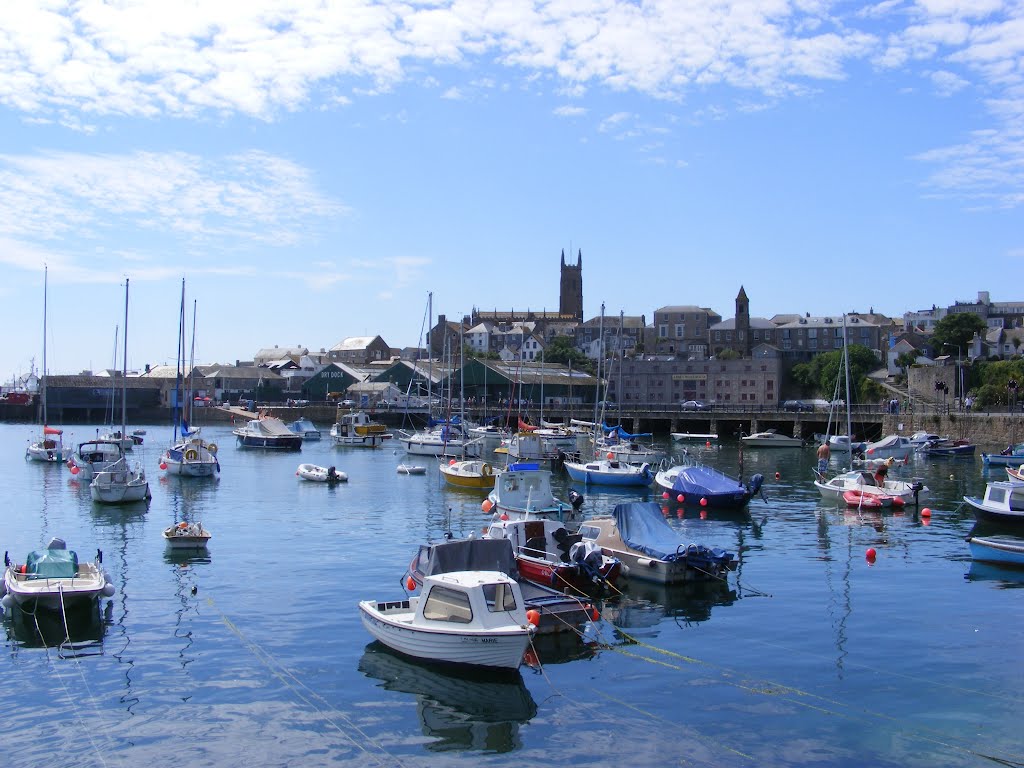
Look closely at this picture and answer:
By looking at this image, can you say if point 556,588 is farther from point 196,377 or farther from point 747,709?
point 196,377

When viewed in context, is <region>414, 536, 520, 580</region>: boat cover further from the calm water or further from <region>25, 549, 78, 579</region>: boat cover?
<region>25, 549, 78, 579</region>: boat cover

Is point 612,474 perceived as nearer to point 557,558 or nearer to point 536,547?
point 536,547

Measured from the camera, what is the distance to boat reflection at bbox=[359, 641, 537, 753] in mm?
19750

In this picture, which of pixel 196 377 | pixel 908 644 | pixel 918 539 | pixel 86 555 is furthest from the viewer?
pixel 196 377

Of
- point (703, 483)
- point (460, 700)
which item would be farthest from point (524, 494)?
point (460, 700)

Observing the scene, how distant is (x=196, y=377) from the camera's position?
199m

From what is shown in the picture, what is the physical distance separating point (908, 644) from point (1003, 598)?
7.77 meters

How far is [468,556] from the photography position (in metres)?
27.0

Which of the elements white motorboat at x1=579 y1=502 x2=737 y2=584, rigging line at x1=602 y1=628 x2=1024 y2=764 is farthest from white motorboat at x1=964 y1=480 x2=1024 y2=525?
rigging line at x1=602 y1=628 x2=1024 y2=764

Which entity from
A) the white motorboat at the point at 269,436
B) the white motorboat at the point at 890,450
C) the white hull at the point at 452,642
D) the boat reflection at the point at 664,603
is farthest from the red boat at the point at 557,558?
the white motorboat at the point at 269,436

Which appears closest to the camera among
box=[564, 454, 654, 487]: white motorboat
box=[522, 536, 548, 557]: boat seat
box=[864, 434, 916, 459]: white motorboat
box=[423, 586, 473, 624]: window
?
box=[423, 586, 473, 624]: window

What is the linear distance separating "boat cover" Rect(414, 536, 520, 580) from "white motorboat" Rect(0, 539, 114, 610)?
948cm

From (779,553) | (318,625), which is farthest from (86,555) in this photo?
(779,553)

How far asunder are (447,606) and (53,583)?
12343 millimetres
